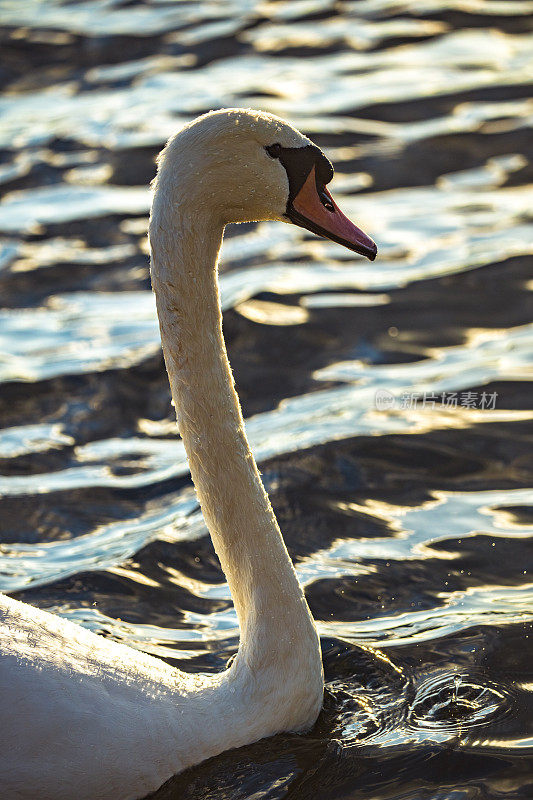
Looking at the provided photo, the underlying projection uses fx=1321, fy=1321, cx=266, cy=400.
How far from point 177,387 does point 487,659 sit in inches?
67.9

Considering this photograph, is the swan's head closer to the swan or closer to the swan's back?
the swan

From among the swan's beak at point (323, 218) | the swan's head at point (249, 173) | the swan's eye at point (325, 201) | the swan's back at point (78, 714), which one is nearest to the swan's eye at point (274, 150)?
the swan's head at point (249, 173)

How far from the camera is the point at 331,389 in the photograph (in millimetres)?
8016

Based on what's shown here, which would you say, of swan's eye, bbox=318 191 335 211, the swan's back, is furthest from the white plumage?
swan's eye, bbox=318 191 335 211

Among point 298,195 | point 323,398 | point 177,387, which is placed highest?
point 298,195

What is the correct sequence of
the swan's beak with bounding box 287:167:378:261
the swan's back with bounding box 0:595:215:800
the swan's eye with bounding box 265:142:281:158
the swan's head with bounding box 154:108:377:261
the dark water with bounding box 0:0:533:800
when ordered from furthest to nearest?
the dark water with bounding box 0:0:533:800 → the swan's beak with bounding box 287:167:378:261 → the swan's eye with bounding box 265:142:281:158 → the swan's head with bounding box 154:108:377:261 → the swan's back with bounding box 0:595:215:800

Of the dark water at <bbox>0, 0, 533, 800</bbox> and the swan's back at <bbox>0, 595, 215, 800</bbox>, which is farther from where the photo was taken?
the dark water at <bbox>0, 0, 533, 800</bbox>

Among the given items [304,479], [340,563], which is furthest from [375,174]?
[340,563]

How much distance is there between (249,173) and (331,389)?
3.60 m

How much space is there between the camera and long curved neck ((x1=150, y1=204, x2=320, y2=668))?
4578mm

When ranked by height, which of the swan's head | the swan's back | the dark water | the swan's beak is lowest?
the dark water

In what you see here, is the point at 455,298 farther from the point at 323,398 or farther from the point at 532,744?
the point at 532,744

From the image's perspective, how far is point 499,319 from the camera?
876 centimetres

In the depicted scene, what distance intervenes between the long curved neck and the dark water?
46 cm
